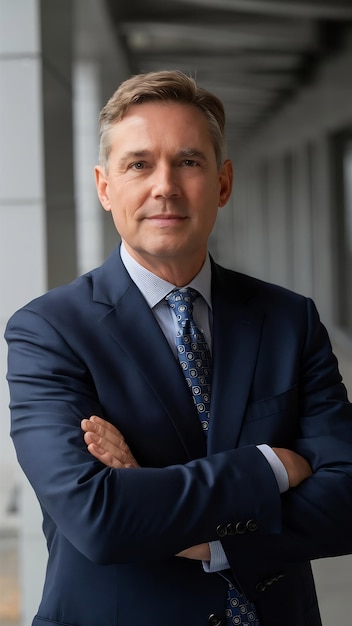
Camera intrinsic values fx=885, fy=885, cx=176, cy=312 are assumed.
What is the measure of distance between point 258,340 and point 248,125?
23.1m

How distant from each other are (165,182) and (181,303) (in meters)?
0.30

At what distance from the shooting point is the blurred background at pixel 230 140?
12.6ft

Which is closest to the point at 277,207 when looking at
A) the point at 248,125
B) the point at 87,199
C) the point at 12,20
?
the point at 248,125

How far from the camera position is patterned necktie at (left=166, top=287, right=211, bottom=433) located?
204cm

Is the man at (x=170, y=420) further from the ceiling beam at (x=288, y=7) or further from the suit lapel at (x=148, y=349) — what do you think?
the ceiling beam at (x=288, y=7)

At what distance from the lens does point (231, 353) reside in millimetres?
2100

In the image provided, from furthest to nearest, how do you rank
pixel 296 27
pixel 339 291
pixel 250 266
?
pixel 250 266 < pixel 339 291 < pixel 296 27

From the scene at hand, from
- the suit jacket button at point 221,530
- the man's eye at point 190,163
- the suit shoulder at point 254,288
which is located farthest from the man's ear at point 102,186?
the suit jacket button at point 221,530

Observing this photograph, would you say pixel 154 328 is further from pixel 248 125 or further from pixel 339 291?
pixel 248 125

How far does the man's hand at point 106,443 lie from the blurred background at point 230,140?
199 cm

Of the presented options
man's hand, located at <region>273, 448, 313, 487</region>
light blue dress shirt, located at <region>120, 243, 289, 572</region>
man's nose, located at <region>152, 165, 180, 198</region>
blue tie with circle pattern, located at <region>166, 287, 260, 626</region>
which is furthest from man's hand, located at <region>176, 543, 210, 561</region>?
man's nose, located at <region>152, 165, 180, 198</region>

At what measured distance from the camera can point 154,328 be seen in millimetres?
2068

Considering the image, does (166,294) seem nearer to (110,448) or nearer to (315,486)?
(110,448)

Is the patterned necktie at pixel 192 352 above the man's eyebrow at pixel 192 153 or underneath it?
underneath
